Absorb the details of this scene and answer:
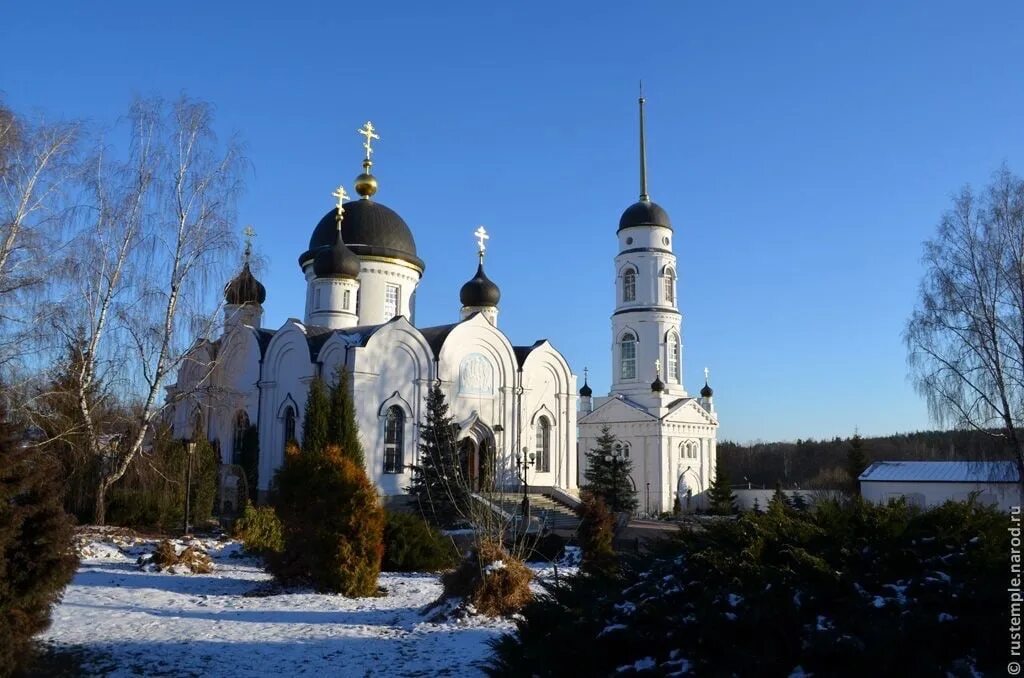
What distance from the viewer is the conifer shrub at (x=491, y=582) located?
31.2ft

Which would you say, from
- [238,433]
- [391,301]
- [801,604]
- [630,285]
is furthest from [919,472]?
[801,604]

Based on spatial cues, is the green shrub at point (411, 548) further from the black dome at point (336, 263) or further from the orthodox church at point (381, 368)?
the black dome at point (336, 263)

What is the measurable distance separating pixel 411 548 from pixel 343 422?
817 centimetres

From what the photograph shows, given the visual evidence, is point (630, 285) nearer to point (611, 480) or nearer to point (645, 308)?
point (645, 308)

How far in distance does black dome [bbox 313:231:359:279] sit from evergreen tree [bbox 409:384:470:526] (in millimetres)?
5814

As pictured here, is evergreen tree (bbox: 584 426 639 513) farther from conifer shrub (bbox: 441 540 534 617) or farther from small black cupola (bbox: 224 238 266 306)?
conifer shrub (bbox: 441 540 534 617)

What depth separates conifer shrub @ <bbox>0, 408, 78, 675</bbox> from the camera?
652cm

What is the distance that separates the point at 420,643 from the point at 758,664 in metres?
5.22

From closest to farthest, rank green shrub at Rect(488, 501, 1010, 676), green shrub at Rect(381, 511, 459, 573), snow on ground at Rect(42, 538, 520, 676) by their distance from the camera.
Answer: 1. green shrub at Rect(488, 501, 1010, 676)
2. snow on ground at Rect(42, 538, 520, 676)
3. green shrub at Rect(381, 511, 459, 573)

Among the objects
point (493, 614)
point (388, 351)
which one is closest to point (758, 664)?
point (493, 614)

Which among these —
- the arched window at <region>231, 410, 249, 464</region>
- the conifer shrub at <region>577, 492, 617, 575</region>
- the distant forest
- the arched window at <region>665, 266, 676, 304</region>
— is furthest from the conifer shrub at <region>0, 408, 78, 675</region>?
the distant forest

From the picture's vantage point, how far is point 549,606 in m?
5.14

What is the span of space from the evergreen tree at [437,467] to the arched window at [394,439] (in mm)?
631

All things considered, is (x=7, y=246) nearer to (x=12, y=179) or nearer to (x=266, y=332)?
(x=12, y=179)
